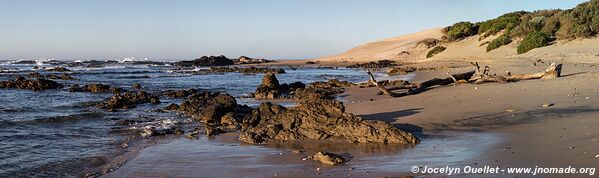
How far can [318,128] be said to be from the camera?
8883mm

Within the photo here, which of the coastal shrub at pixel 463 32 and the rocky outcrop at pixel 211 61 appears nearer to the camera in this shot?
the coastal shrub at pixel 463 32

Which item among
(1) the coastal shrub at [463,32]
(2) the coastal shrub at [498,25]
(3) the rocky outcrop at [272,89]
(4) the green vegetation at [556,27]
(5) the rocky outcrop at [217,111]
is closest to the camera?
(5) the rocky outcrop at [217,111]

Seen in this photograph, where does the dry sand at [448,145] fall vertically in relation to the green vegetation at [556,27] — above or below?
below

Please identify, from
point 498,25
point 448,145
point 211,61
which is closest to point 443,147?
point 448,145

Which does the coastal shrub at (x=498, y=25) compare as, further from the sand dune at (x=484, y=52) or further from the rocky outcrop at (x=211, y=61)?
the rocky outcrop at (x=211, y=61)

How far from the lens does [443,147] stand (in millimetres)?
7191

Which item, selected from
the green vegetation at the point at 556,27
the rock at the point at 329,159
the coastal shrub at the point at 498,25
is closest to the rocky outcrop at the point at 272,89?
the rock at the point at 329,159

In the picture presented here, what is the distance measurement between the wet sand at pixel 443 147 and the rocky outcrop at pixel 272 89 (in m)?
7.77

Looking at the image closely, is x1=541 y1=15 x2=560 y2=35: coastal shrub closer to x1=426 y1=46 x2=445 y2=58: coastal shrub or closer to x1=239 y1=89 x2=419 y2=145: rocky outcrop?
x1=426 y1=46 x2=445 y2=58: coastal shrub

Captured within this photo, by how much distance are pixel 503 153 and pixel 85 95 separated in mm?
18339

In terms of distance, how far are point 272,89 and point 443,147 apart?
1356 cm

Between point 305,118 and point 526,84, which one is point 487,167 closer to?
point 305,118

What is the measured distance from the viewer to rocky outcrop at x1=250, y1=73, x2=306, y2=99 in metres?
18.8

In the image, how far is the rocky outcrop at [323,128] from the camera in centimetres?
800
